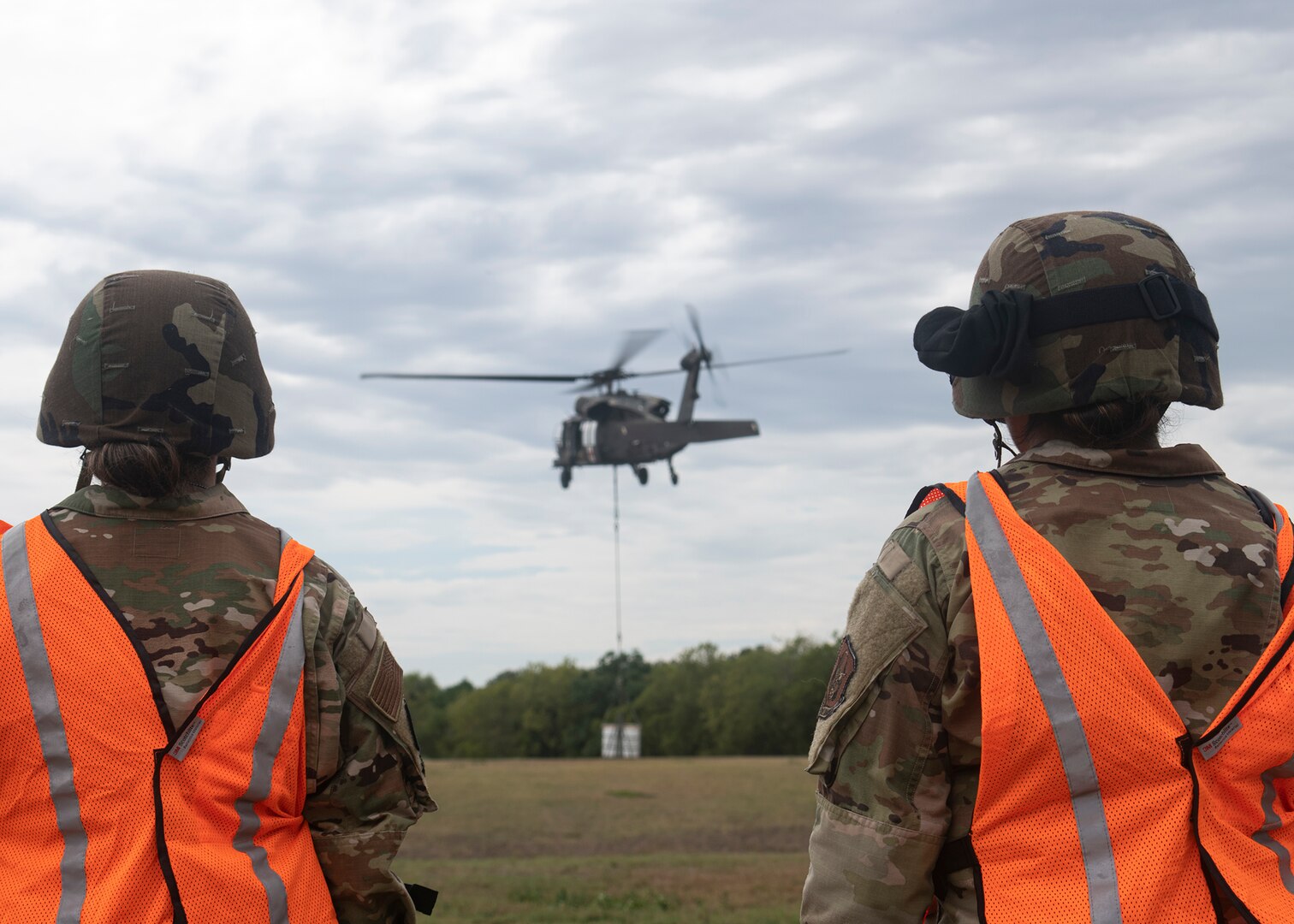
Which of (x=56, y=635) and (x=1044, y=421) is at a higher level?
(x=1044, y=421)

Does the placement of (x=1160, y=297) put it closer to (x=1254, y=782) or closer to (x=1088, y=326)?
(x=1088, y=326)

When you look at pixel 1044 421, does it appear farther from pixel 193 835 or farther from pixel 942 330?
pixel 193 835

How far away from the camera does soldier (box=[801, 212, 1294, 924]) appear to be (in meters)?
2.59

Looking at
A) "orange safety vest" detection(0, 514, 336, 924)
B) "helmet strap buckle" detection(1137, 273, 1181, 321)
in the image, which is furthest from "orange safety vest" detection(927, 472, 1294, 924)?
"orange safety vest" detection(0, 514, 336, 924)

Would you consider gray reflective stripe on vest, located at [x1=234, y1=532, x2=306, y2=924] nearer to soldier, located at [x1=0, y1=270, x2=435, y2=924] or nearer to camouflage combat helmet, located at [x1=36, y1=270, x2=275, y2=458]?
soldier, located at [x1=0, y1=270, x2=435, y2=924]

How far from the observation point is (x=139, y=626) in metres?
3.13

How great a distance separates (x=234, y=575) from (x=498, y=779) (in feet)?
143

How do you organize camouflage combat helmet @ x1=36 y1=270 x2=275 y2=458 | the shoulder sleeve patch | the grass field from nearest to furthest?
the shoulder sleeve patch, camouflage combat helmet @ x1=36 y1=270 x2=275 y2=458, the grass field

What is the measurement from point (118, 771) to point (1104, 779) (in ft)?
7.07

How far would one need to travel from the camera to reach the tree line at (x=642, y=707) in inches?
3991

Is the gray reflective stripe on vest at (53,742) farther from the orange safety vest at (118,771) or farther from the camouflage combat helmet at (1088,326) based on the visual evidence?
the camouflage combat helmet at (1088,326)

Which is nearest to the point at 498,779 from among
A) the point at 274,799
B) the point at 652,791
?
the point at 652,791

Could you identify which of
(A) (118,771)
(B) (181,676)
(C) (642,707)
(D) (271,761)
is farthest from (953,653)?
(C) (642,707)

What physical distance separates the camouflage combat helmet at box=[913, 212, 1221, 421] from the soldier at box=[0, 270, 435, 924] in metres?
1.74
